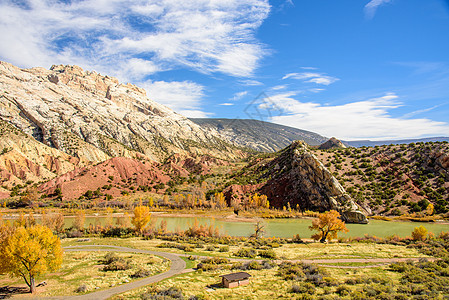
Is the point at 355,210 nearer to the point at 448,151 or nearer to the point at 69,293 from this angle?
the point at 448,151

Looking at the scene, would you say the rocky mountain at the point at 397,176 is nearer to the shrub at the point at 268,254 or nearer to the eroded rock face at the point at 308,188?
the eroded rock face at the point at 308,188

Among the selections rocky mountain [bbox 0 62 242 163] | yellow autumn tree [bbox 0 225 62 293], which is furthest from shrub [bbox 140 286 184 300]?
rocky mountain [bbox 0 62 242 163]

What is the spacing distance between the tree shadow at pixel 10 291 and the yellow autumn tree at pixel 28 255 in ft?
2.57

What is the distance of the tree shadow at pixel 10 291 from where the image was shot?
19.8 metres

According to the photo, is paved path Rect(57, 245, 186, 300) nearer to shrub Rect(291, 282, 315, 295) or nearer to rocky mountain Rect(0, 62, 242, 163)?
shrub Rect(291, 282, 315, 295)

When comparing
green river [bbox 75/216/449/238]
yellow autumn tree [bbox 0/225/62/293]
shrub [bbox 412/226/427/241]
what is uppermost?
yellow autumn tree [bbox 0/225/62/293]

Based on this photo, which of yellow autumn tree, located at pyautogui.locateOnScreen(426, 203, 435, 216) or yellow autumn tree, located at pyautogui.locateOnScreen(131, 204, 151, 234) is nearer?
yellow autumn tree, located at pyautogui.locateOnScreen(131, 204, 151, 234)

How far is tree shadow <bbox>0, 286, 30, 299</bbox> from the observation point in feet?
64.9

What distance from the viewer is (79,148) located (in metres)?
122

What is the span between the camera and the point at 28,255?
2050 cm

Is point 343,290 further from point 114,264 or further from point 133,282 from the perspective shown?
point 114,264

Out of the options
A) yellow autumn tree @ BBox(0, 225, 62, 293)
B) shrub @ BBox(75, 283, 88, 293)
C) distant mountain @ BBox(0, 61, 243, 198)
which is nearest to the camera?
yellow autumn tree @ BBox(0, 225, 62, 293)

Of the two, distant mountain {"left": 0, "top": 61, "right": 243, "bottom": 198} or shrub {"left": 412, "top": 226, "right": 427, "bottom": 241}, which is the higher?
distant mountain {"left": 0, "top": 61, "right": 243, "bottom": 198}

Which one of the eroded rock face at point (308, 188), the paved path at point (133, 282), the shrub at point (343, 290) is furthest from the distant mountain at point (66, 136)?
the shrub at point (343, 290)
